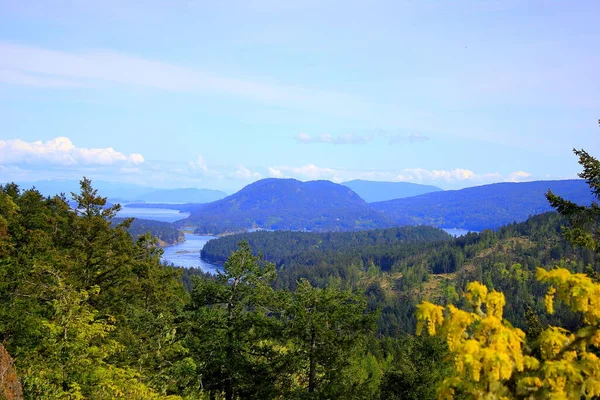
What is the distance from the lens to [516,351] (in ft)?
15.6

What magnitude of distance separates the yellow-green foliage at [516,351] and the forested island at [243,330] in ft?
0.06

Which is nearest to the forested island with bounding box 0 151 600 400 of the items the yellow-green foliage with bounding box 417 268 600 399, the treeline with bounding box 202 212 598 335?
the yellow-green foliage with bounding box 417 268 600 399

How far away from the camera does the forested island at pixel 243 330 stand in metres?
4.97

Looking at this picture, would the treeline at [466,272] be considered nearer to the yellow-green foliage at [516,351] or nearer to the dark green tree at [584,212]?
the dark green tree at [584,212]

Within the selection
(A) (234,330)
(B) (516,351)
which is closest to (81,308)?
(A) (234,330)

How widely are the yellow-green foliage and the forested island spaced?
0.02 m

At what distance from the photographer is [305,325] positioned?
1650 centimetres

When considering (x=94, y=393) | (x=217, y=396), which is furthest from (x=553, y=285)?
(x=217, y=396)

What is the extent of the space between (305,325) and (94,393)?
7776 mm

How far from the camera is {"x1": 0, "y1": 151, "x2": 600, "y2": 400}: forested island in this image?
16.3ft

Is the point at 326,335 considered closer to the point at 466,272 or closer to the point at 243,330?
the point at 243,330

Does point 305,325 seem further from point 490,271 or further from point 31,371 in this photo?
point 490,271

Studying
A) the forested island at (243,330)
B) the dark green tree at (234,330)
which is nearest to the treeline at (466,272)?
the forested island at (243,330)

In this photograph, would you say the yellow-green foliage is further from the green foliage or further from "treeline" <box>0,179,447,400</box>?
"treeline" <box>0,179,447,400</box>
